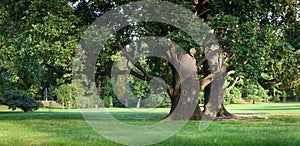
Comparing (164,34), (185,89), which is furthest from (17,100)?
(164,34)

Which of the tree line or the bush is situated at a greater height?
the tree line

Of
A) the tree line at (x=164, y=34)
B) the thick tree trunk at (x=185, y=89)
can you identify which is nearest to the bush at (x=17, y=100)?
the tree line at (x=164, y=34)

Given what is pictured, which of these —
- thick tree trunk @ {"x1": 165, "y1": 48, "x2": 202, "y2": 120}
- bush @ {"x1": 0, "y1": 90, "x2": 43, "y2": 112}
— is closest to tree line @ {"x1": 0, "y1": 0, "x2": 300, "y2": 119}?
thick tree trunk @ {"x1": 165, "y1": 48, "x2": 202, "y2": 120}

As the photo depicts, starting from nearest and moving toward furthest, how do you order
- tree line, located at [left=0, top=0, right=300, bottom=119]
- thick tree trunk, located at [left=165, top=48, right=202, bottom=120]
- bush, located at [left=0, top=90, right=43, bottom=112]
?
tree line, located at [left=0, top=0, right=300, bottom=119], thick tree trunk, located at [left=165, top=48, right=202, bottom=120], bush, located at [left=0, top=90, right=43, bottom=112]

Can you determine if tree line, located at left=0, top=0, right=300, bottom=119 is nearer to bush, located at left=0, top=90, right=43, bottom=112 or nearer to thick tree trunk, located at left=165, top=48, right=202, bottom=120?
thick tree trunk, located at left=165, top=48, right=202, bottom=120

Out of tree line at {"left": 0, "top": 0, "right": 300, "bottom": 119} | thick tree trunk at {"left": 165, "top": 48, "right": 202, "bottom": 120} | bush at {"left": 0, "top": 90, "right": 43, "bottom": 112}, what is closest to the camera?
tree line at {"left": 0, "top": 0, "right": 300, "bottom": 119}

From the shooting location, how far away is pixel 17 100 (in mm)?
35938

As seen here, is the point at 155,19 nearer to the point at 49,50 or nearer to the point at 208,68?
the point at 49,50

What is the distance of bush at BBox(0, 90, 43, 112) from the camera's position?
3534 centimetres

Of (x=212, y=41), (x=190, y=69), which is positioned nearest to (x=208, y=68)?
(x=190, y=69)

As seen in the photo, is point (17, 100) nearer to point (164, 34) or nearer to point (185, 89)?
point (185, 89)

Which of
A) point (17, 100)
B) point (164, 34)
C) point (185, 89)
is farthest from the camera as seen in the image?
point (17, 100)

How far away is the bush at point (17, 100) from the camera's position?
3534 centimetres

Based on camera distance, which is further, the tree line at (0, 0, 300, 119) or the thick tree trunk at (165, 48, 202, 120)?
the thick tree trunk at (165, 48, 202, 120)
